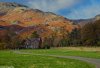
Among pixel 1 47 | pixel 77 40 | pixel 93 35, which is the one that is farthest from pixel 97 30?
pixel 1 47

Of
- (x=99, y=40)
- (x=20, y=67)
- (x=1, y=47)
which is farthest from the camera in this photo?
(x=1, y=47)

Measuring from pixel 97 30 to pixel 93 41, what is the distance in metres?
6.81

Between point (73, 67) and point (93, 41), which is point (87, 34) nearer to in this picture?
point (93, 41)

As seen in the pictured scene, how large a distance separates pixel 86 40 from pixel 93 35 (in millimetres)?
5869

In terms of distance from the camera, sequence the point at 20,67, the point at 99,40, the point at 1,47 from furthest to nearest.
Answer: the point at 1,47, the point at 99,40, the point at 20,67

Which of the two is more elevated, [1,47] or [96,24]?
[96,24]

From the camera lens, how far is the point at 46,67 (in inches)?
1364

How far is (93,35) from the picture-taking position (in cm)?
16562

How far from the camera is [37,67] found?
34.6 meters

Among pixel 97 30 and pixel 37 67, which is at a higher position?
pixel 97 30

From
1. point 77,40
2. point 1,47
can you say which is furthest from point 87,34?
point 1,47

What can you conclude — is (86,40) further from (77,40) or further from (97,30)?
(77,40)

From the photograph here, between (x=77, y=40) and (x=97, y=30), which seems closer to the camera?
(x=97, y=30)

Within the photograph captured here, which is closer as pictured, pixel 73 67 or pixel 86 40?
pixel 73 67
